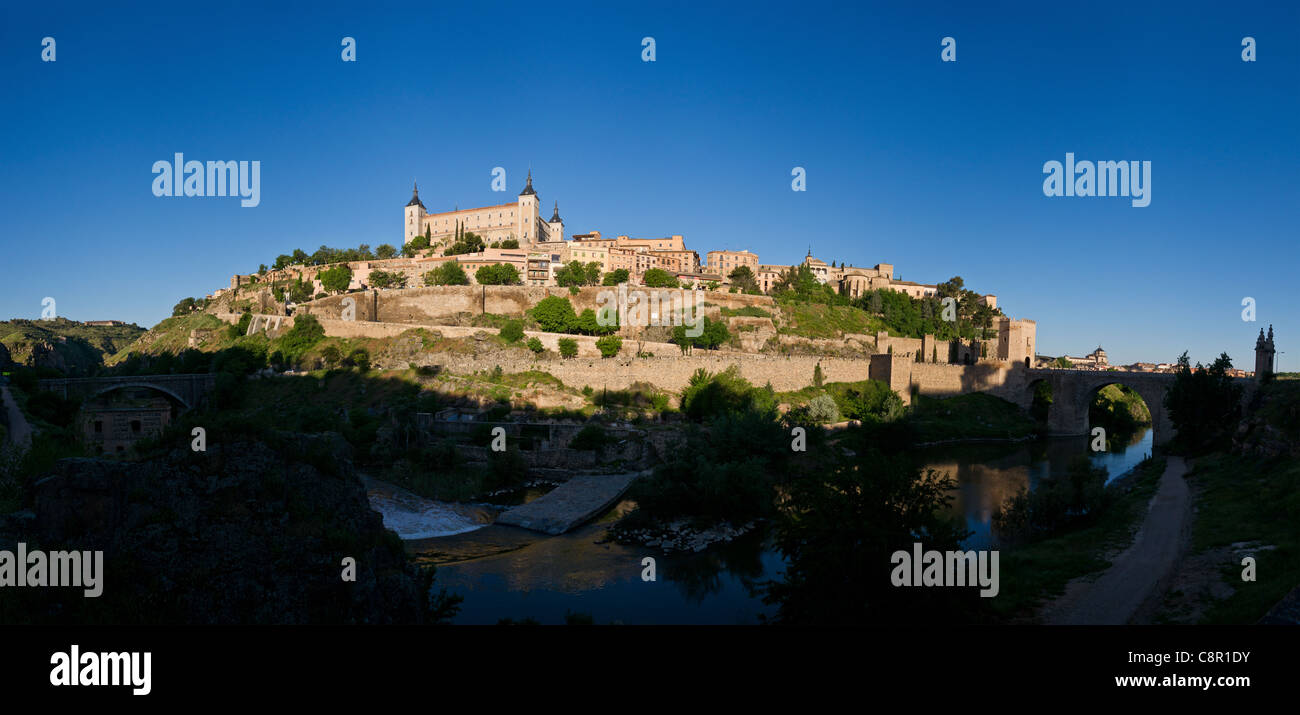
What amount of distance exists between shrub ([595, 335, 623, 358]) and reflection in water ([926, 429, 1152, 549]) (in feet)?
65.3

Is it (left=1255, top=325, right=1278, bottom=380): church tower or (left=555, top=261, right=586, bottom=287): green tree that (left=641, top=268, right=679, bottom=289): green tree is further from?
(left=1255, top=325, right=1278, bottom=380): church tower

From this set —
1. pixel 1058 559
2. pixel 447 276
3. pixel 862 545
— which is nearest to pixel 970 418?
pixel 1058 559

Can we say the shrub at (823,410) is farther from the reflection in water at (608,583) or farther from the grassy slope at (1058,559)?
the reflection in water at (608,583)

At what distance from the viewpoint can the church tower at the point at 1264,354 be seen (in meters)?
30.1

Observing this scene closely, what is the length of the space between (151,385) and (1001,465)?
4698 centimetres

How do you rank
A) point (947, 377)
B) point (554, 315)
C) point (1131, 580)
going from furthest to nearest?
point (554, 315)
point (947, 377)
point (1131, 580)

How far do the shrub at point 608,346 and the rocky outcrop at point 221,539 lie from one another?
32.4 metres

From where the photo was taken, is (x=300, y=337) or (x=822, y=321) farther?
(x=822, y=321)

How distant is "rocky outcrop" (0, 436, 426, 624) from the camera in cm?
696

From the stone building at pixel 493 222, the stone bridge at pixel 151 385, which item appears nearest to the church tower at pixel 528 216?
the stone building at pixel 493 222

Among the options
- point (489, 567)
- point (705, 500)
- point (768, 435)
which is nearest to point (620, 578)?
point (489, 567)

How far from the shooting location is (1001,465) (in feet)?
105

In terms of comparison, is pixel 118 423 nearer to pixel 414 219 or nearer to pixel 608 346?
pixel 608 346
